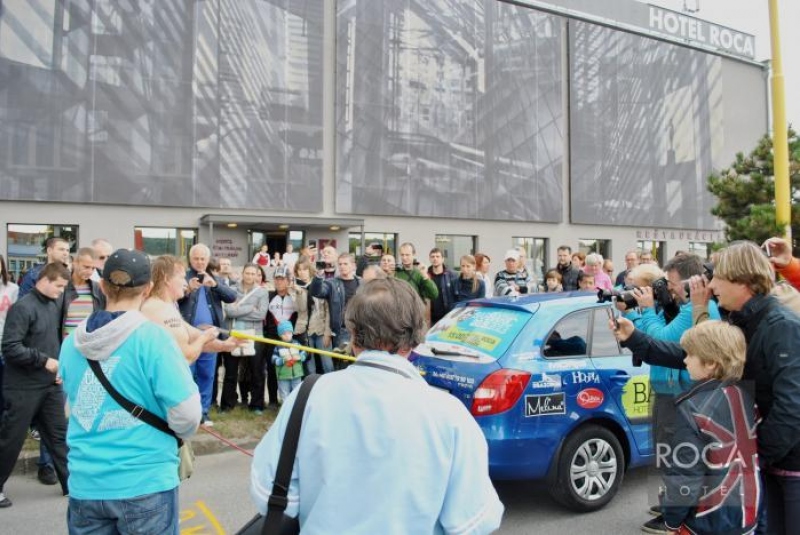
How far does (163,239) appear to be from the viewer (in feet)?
65.0

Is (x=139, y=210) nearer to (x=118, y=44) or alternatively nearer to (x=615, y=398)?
(x=118, y=44)

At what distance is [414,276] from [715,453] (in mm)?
5796

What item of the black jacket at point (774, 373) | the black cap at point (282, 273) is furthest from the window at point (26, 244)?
the black jacket at point (774, 373)

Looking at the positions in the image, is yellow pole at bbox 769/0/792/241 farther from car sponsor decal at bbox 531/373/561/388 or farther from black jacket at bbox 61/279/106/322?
black jacket at bbox 61/279/106/322

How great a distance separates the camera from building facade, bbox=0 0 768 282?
18266 millimetres

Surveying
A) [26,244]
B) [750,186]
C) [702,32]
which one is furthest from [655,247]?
[26,244]

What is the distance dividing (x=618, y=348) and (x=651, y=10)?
28.3 meters

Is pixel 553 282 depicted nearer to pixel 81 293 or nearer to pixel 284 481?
pixel 81 293

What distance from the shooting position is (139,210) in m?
19.3

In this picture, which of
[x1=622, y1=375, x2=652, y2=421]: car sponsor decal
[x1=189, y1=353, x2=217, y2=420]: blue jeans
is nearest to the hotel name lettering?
[x1=189, y1=353, x2=217, y2=420]: blue jeans

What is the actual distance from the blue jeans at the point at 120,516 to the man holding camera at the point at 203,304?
4.41m

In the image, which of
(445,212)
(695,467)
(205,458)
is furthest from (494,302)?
(445,212)

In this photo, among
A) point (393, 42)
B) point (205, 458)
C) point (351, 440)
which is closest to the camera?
point (351, 440)

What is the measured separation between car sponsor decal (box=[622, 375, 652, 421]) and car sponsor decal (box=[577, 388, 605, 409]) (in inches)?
9.9
